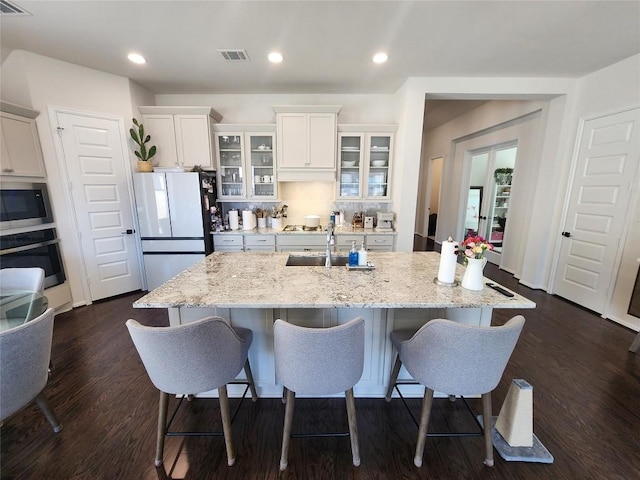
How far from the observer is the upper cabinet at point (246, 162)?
3762 millimetres

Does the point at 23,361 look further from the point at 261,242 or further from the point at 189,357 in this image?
the point at 261,242

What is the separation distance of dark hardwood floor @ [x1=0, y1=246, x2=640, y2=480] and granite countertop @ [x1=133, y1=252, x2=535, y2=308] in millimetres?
902

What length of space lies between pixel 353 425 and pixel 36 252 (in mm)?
3704

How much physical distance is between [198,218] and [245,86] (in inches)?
79.6

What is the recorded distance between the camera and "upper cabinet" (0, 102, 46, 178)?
8.23 ft

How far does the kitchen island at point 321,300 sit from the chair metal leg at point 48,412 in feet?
2.74

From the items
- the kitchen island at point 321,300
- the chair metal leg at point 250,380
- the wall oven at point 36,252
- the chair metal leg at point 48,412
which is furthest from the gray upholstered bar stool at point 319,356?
the wall oven at point 36,252

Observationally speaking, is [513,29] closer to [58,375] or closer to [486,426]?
[486,426]

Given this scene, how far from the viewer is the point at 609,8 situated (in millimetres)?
1979

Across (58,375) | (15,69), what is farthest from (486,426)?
(15,69)

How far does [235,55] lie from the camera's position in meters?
2.78

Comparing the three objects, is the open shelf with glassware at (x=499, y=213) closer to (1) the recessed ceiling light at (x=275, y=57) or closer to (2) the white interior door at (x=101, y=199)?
(1) the recessed ceiling light at (x=275, y=57)

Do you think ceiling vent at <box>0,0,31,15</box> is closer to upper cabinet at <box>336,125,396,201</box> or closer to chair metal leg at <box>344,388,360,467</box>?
upper cabinet at <box>336,125,396,201</box>

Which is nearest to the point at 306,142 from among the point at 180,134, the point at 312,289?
the point at 180,134
